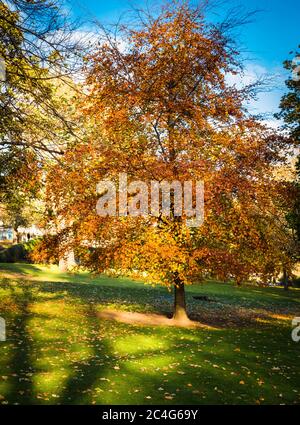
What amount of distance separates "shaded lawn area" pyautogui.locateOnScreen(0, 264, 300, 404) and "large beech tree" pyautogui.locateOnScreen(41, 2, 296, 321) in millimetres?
2397

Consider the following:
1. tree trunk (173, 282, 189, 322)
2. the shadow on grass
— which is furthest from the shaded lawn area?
tree trunk (173, 282, 189, 322)

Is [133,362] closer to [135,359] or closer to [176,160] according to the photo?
[135,359]

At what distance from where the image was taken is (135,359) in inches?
457

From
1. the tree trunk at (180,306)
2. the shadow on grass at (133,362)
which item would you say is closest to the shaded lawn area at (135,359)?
the shadow on grass at (133,362)

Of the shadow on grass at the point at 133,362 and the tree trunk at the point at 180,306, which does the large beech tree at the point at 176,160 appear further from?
the shadow on grass at the point at 133,362

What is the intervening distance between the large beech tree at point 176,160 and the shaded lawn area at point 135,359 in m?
2.40

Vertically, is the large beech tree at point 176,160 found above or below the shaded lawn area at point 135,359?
above

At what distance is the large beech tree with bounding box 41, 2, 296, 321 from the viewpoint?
1580cm

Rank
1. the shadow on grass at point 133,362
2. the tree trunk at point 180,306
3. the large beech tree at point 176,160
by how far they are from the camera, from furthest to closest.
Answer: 1. the tree trunk at point 180,306
2. the large beech tree at point 176,160
3. the shadow on grass at point 133,362

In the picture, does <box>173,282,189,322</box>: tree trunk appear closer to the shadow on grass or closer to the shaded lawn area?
the shaded lawn area

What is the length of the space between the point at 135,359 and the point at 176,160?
785 cm

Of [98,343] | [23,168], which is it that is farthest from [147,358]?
[23,168]

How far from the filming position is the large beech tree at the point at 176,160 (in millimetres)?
15805
